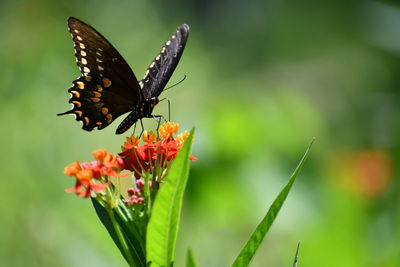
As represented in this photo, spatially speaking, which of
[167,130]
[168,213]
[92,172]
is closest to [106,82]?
[167,130]

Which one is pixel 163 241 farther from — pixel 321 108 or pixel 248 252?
pixel 321 108

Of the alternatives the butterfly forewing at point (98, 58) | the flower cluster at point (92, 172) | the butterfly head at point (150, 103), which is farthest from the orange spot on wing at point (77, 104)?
the flower cluster at point (92, 172)

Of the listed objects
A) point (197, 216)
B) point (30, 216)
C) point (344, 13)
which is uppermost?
point (344, 13)

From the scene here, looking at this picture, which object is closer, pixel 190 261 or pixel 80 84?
pixel 190 261

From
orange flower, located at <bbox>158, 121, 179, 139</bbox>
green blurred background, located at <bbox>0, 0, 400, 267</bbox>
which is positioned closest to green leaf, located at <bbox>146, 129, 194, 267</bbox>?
orange flower, located at <bbox>158, 121, 179, 139</bbox>

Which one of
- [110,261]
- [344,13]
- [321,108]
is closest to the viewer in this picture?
[110,261]

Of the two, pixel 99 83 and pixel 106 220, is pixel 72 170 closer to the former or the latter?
pixel 106 220

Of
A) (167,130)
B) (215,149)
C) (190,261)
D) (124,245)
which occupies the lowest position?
(215,149)

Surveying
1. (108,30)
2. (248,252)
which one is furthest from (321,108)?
(248,252)
